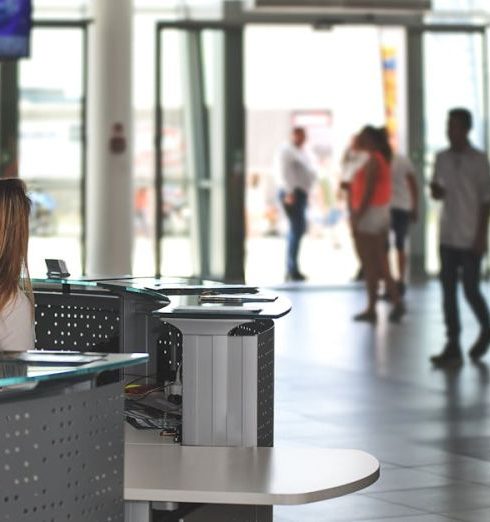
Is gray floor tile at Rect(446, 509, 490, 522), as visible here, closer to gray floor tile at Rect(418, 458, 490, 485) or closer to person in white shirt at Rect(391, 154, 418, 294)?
gray floor tile at Rect(418, 458, 490, 485)

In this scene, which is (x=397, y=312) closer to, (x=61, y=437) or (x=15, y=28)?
(x=15, y=28)

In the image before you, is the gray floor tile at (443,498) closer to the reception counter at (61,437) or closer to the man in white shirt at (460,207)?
the reception counter at (61,437)

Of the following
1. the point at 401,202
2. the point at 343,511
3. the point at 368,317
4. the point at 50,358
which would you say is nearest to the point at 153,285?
the point at 343,511

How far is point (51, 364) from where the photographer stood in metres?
3.89

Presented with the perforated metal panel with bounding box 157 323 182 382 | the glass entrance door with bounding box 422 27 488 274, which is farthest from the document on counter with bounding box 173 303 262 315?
the glass entrance door with bounding box 422 27 488 274

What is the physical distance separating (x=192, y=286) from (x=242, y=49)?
13.4 m

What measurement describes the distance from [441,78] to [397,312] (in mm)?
6106

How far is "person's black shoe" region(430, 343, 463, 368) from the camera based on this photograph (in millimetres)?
11180

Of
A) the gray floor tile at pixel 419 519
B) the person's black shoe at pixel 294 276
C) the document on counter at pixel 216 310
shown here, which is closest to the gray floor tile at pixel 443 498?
the gray floor tile at pixel 419 519

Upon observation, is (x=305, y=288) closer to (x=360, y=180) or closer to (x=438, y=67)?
(x=438, y=67)

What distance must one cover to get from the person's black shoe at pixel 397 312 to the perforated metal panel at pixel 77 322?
845 centimetres

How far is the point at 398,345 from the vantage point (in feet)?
41.2

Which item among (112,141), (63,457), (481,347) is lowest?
(63,457)

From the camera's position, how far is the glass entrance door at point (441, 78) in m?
19.8
